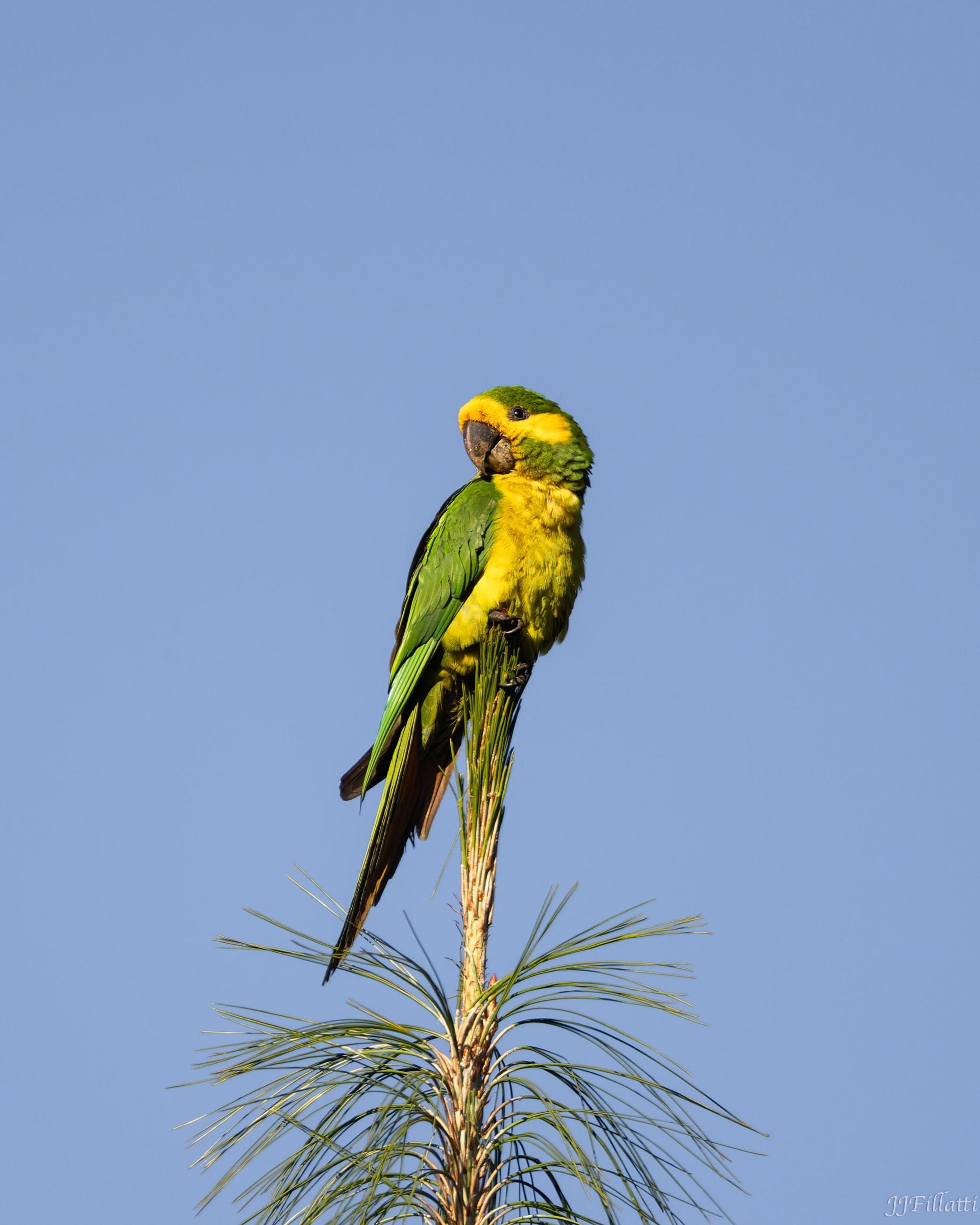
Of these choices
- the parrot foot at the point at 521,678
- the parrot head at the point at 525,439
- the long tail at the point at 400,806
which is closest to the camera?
the long tail at the point at 400,806

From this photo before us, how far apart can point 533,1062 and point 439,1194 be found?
341 millimetres

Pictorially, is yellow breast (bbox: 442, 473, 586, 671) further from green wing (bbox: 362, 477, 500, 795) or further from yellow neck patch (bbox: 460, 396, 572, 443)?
yellow neck patch (bbox: 460, 396, 572, 443)

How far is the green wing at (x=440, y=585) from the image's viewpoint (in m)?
4.73

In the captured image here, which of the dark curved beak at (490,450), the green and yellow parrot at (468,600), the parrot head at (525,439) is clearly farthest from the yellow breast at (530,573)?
the dark curved beak at (490,450)

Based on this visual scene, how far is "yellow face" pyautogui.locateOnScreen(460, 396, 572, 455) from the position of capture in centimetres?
509

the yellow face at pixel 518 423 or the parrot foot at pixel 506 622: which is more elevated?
the yellow face at pixel 518 423

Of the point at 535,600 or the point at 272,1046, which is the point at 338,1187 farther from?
the point at 535,600

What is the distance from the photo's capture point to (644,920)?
2.63 metres

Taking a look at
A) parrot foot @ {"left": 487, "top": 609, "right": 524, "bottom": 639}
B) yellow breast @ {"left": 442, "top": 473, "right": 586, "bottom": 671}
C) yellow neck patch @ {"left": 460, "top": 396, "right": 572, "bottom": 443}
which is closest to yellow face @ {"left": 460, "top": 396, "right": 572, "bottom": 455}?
yellow neck patch @ {"left": 460, "top": 396, "right": 572, "bottom": 443}

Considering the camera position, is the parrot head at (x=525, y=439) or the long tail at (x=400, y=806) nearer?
the long tail at (x=400, y=806)

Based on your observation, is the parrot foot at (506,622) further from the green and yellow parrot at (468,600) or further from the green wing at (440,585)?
the green wing at (440,585)

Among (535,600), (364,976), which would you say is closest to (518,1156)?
(364,976)

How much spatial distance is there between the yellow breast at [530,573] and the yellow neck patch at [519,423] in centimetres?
31

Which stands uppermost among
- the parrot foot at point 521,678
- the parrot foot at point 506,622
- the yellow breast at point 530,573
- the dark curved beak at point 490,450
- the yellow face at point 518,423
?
the yellow face at point 518,423
